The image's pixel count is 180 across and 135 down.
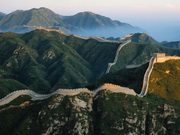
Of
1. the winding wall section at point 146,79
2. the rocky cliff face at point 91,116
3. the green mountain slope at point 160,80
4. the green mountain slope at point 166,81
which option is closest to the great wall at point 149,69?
the winding wall section at point 146,79

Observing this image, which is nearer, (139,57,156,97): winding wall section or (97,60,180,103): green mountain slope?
(139,57,156,97): winding wall section

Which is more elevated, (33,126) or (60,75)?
(33,126)

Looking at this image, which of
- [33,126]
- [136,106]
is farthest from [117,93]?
[33,126]

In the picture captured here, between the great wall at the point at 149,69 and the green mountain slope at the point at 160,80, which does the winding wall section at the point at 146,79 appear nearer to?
the great wall at the point at 149,69

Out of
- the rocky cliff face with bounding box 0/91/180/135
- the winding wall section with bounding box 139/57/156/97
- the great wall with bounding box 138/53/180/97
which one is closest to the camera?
the rocky cliff face with bounding box 0/91/180/135

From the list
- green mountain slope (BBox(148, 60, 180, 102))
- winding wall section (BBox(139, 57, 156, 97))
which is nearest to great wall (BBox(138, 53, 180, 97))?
winding wall section (BBox(139, 57, 156, 97))

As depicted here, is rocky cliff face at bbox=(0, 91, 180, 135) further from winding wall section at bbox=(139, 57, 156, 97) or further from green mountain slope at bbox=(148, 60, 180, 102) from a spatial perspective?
green mountain slope at bbox=(148, 60, 180, 102)

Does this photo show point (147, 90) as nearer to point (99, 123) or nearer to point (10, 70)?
point (99, 123)

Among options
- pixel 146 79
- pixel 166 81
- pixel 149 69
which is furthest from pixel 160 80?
pixel 149 69
